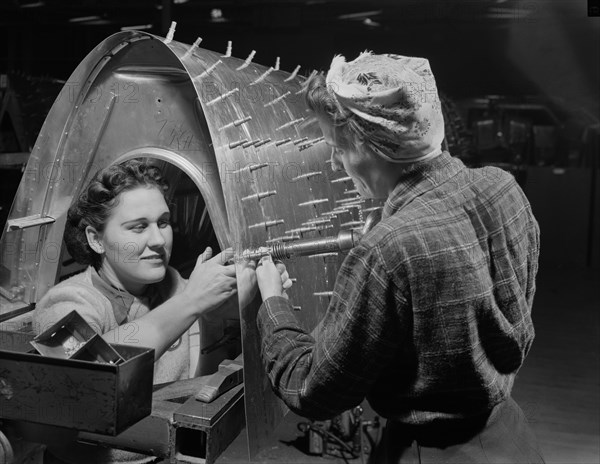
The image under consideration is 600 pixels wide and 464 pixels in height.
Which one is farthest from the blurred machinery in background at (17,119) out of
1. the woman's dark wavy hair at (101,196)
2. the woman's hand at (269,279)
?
the woman's hand at (269,279)

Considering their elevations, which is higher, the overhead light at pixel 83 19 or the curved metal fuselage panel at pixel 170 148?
the overhead light at pixel 83 19

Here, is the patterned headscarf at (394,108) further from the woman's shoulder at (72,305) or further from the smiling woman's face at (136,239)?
the woman's shoulder at (72,305)

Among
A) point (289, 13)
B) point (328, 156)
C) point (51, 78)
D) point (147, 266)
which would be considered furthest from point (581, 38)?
point (147, 266)

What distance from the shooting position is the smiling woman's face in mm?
2467

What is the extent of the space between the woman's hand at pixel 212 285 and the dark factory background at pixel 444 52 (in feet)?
6.06

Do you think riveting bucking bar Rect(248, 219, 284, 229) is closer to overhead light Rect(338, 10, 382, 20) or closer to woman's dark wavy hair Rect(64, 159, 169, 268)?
woman's dark wavy hair Rect(64, 159, 169, 268)

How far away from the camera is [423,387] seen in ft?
5.57

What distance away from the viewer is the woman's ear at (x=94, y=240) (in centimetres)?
251

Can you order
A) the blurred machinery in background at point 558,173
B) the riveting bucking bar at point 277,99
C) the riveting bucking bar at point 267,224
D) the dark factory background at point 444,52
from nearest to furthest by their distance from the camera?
the riveting bucking bar at point 267,224 → the riveting bucking bar at point 277,99 → the dark factory background at point 444,52 → the blurred machinery in background at point 558,173

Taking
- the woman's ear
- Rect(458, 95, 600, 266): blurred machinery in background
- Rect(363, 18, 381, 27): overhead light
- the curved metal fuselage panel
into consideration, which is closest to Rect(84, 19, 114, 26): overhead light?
Rect(363, 18, 381, 27): overhead light

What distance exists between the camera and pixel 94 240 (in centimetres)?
252

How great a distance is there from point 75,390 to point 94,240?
2.73ft

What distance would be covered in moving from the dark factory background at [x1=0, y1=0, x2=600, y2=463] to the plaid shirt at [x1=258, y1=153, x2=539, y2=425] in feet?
8.35

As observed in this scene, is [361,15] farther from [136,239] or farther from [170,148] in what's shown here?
[136,239]
